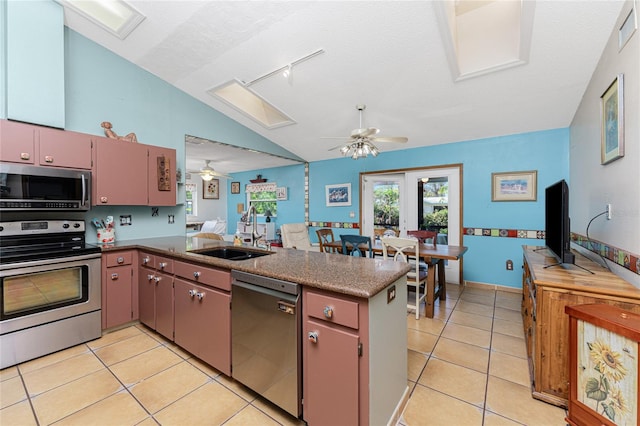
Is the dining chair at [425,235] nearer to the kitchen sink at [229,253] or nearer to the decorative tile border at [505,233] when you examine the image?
the decorative tile border at [505,233]

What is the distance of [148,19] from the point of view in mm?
2643

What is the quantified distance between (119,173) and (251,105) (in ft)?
7.36

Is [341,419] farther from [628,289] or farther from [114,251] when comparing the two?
[114,251]

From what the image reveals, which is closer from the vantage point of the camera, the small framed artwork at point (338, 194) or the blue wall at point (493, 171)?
the blue wall at point (493, 171)

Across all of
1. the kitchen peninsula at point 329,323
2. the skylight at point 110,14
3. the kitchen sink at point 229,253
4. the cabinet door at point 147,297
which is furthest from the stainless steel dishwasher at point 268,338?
the skylight at point 110,14

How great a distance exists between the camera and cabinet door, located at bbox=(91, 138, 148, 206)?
8.98ft

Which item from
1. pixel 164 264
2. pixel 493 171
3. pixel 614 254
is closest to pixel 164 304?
pixel 164 264

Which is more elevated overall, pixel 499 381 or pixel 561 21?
pixel 561 21

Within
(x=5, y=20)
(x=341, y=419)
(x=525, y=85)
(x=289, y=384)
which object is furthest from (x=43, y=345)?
(x=525, y=85)

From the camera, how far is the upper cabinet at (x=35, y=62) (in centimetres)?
236

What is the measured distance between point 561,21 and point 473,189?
2445mm

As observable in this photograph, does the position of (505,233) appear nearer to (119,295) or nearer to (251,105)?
(251,105)

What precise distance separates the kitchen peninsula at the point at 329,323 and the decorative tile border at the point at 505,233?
3.16m

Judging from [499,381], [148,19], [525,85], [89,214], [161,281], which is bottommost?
[499,381]
